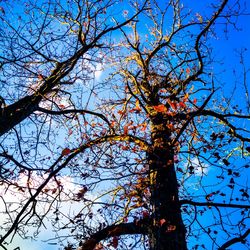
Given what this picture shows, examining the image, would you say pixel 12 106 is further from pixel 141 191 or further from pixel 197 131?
pixel 197 131

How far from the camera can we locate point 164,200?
5.38 m

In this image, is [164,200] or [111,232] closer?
[164,200]

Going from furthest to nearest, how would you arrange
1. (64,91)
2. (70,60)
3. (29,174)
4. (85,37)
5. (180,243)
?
(64,91) < (85,37) < (70,60) < (29,174) < (180,243)

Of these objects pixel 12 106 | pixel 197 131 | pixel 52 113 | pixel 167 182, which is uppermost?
pixel 197 131

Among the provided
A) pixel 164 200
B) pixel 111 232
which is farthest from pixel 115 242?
pixel 164 200

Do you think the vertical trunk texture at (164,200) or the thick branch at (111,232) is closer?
the vertical trunk texture at (164,200)

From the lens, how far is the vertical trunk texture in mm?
4863

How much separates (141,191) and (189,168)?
1.36 meters

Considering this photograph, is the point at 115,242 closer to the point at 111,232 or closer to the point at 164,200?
the point at 111,232

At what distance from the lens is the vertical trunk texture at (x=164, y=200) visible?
16.0ft

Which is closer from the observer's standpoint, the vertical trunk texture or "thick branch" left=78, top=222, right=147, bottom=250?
the vertical trunk texture

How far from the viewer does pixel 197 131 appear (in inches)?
312

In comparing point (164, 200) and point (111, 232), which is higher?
point (164, 200)

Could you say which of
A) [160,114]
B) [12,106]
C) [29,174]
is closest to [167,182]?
[160,114]
